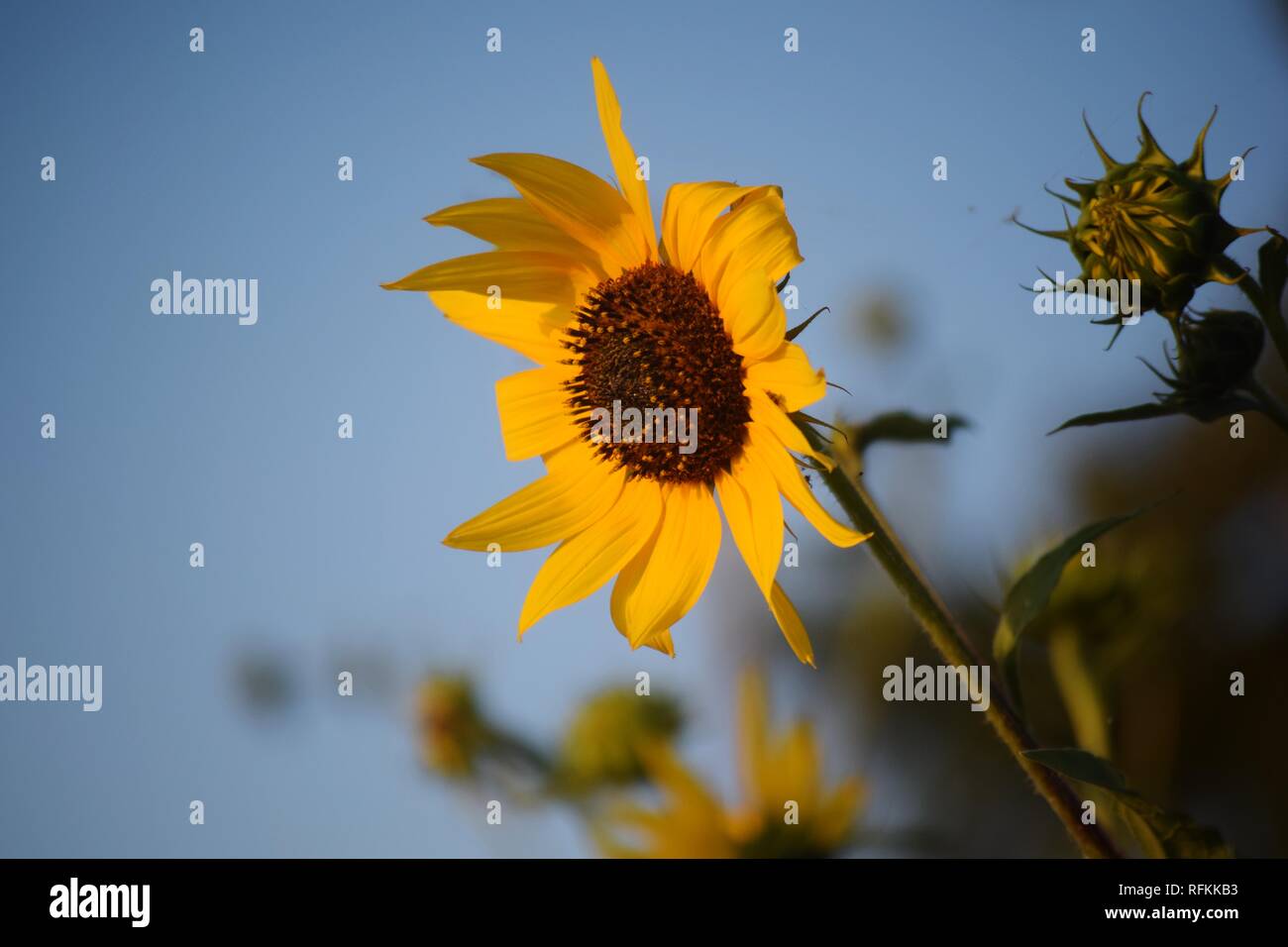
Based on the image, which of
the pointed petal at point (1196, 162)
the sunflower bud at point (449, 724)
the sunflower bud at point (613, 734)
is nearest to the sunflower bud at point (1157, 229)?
the pointed petal at point (1196, 162)

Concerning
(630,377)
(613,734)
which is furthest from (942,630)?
(613,734)

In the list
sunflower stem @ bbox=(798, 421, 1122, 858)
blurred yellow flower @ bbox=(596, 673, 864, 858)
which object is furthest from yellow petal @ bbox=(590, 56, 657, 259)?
blurred yellow flower @ bbox=(596, 673, 864, 858)

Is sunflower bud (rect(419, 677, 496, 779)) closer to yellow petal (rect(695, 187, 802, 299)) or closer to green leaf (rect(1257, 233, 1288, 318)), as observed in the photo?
yellow petal (rect(695, 187, 802, 299))
